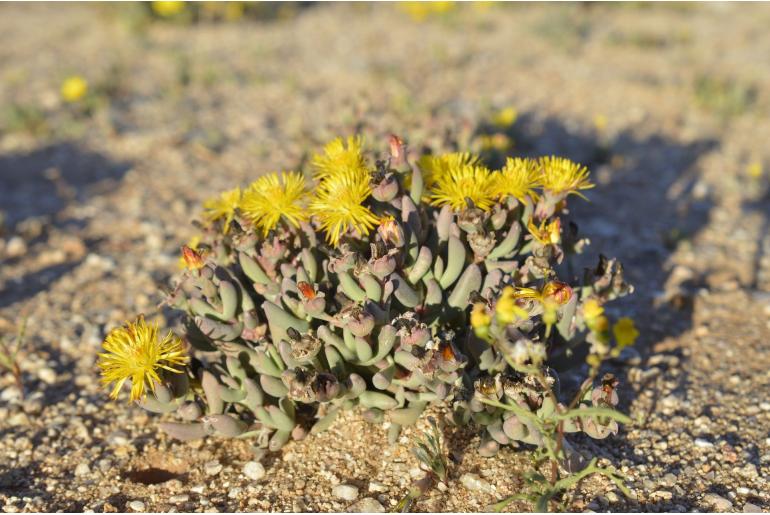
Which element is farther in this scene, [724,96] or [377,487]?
[724,96]

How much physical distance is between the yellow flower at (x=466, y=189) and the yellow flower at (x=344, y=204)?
33 centimetres

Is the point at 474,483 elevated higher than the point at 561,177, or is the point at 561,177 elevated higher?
the point at 561,177

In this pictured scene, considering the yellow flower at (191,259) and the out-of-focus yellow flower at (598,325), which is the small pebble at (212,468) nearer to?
the yellow flower at (191,259)

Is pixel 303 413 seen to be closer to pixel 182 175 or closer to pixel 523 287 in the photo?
pixel 523 287

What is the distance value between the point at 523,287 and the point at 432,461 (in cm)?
83

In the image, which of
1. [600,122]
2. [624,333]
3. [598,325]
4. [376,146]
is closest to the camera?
[598,325]

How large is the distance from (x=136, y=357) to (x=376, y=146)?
2.37m

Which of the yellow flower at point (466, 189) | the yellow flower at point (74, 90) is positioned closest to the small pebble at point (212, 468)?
the yellow flower at point (466, 189)

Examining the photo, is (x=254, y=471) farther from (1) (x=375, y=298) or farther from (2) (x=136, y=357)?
(1) (x=375, y=298)

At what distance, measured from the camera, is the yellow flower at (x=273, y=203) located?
2.94 metres

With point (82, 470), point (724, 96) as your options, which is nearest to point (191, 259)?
point (82, 470)

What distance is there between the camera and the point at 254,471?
2.89 m

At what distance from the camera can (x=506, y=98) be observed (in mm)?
7074

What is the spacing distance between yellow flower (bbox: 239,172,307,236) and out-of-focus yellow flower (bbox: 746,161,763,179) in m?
4.12
